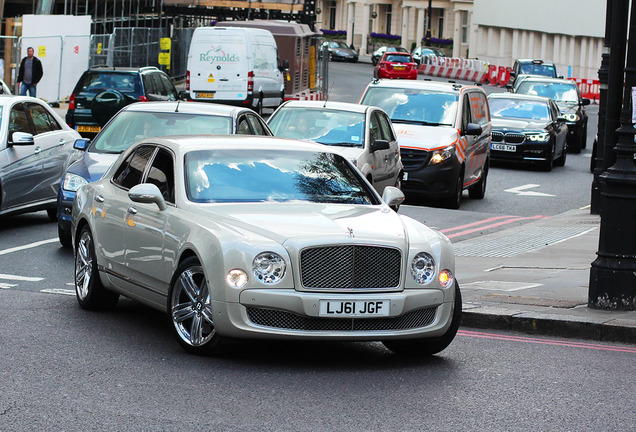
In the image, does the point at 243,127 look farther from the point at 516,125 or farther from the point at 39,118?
the point at 516,125

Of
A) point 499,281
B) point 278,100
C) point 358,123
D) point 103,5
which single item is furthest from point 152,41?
point 499,281

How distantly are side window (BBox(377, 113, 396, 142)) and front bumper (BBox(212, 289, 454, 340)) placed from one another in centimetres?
951

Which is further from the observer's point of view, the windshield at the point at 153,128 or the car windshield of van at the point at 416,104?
the car windshield of van at the point at 416,104

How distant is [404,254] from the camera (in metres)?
7.78

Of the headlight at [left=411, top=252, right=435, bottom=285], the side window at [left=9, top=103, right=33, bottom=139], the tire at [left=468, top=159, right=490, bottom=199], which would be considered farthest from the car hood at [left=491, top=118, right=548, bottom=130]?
the headlight at [left=411, top=252, right=435, bottom=285]

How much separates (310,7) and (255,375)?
56000 millimetres

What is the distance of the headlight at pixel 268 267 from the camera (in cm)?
753

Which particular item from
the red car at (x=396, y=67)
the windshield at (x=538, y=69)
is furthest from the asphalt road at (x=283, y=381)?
the red car at (x=396, y=67)

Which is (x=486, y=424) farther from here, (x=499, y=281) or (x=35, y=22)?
(x=35, y=22)

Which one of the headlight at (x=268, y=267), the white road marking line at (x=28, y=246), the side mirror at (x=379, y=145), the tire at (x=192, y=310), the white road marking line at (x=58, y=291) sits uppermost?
the side mirror at (x=379, y=145)

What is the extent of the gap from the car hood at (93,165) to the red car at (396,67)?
5087 centimetres

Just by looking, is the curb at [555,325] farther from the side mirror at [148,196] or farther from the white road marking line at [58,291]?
the white road marking line at [58,291]

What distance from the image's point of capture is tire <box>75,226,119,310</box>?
9586mm

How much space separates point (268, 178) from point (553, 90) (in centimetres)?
2717
